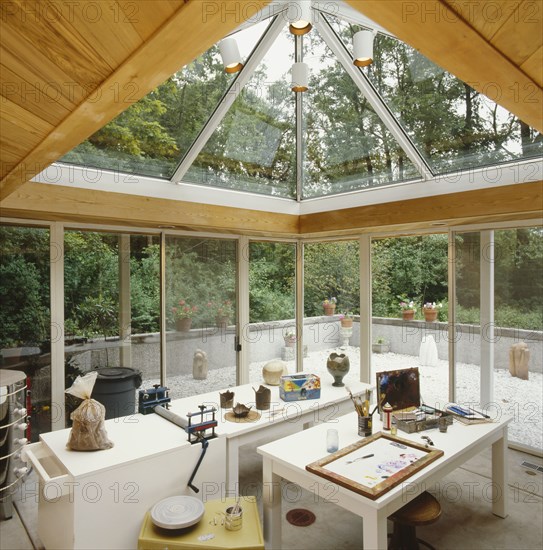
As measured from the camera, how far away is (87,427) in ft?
8.00

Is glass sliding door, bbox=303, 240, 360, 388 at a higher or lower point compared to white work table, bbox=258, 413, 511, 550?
higher

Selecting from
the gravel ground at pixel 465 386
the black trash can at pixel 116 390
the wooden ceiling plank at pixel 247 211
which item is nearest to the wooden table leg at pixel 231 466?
the gravel ground at pixel 465 386

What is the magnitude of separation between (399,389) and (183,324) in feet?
8.23

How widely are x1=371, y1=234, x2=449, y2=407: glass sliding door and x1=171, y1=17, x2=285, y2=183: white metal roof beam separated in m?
2.36

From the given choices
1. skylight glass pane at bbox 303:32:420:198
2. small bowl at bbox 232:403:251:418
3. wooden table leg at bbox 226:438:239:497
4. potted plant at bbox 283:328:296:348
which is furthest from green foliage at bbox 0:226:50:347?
potted plant at bbox 283:328:296:348

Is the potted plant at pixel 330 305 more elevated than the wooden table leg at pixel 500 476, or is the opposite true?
the potted plant at pixel 330 305

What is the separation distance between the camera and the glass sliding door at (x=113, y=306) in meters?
3.95

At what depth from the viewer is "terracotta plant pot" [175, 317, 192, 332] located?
4.65m

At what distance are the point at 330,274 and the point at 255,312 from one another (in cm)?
109

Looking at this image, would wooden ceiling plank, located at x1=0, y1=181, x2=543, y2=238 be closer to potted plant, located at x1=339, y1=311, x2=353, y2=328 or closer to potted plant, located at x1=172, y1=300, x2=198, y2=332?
potted plant, located at x1=172, y1=300, x2=198, y2=332

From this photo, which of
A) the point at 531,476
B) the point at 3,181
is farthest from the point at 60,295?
the point at 531,476

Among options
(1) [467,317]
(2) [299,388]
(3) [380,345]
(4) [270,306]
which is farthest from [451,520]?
(4) [270,306]

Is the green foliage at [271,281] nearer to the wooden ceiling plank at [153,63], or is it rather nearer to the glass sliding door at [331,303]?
the glass sliding door at [331,303]

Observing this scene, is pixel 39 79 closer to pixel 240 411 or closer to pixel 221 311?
pixel 240 411
